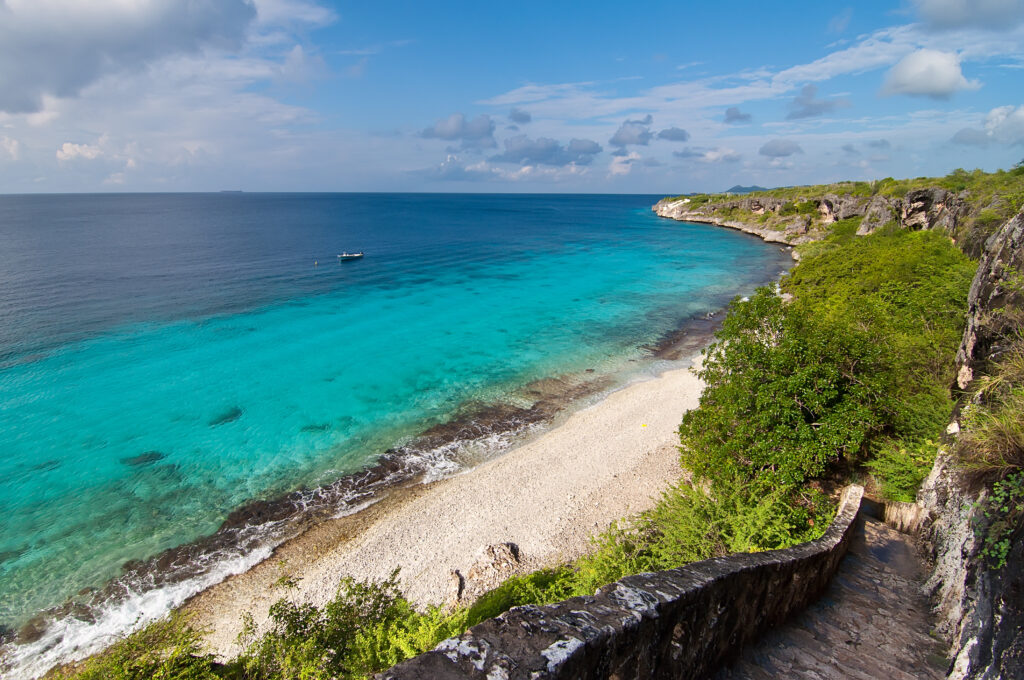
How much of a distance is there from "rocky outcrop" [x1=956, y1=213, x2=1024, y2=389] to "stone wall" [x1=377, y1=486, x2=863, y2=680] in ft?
25.1

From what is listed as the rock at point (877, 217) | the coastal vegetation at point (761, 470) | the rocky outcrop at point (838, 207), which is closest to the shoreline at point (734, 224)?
the rocky outcrop at point (838, 207)

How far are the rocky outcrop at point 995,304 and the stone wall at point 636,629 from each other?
765cm

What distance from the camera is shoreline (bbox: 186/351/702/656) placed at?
48.6ft

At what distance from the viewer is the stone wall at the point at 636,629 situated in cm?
408

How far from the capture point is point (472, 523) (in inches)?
690

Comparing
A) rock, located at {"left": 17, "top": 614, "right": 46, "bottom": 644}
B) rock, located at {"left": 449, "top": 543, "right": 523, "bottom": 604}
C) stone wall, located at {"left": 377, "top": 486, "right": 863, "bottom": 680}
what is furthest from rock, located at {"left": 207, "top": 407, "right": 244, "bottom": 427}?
stone wall, located at {"left": 377, "top": 486, "right": 863, "bottom": 680}

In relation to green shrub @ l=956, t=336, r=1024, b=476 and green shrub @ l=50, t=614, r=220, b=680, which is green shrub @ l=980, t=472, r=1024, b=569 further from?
green shrub @ l=50, t=614, r=220, b=680

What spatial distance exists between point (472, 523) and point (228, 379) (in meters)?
21.8

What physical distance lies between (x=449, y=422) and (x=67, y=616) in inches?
607

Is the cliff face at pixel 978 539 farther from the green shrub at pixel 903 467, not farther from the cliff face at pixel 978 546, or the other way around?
the green shrub at pixel 903 467

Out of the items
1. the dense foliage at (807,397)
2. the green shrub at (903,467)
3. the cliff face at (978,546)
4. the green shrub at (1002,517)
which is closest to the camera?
A: the cliff face at (978,546)

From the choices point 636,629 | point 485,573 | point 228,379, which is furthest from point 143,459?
point 636,629

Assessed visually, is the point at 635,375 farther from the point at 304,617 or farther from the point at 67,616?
the point at 67,616

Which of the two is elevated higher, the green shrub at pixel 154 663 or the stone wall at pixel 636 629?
the stone wall at pixel 636 629
